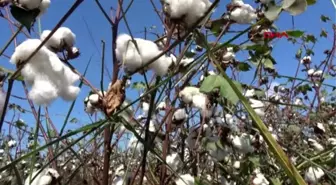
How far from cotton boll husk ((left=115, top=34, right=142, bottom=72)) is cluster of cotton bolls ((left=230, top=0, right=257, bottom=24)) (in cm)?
50

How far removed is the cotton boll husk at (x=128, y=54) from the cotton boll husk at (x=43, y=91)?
222 mm

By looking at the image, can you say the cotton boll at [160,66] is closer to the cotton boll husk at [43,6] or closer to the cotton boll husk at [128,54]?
the cotton boll husk at [128,54]

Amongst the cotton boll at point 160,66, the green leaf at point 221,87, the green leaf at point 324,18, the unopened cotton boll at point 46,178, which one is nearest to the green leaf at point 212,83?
the green leaf at point 221,87

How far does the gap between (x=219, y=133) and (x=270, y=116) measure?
4.97 ft

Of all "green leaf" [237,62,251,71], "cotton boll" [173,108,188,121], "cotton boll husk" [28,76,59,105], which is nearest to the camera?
"cotton boll husk" [28,76,59,105]

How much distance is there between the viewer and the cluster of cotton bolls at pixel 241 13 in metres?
1.33

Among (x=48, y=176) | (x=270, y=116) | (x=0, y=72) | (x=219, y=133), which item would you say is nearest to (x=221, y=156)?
(x=219, y=133)

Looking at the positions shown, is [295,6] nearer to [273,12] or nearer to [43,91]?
[273,12]

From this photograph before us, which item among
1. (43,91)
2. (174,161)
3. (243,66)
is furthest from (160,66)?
(243,66)

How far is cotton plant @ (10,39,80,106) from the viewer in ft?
2.32

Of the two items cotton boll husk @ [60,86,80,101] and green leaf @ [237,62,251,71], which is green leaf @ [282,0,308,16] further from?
green leaf @ [237,62,251,71]

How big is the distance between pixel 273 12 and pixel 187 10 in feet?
0.70

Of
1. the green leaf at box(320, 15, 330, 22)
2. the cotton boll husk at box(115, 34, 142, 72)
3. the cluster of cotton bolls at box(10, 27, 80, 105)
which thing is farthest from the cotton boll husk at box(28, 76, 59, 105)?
the green leaf at box(320, 15, 330, 22)

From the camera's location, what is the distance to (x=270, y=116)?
3.03m
